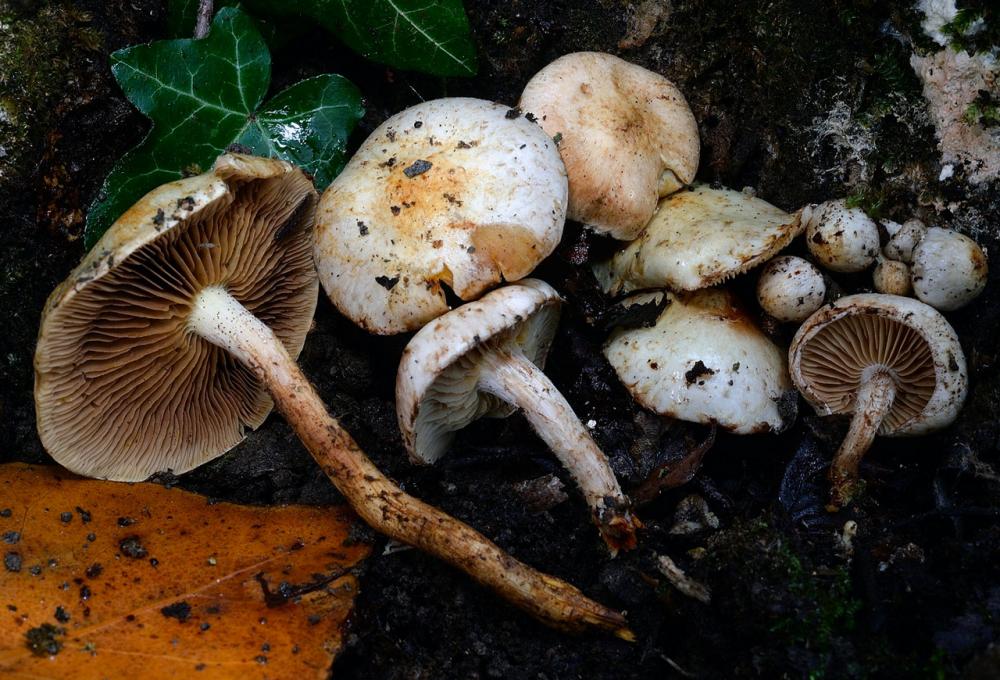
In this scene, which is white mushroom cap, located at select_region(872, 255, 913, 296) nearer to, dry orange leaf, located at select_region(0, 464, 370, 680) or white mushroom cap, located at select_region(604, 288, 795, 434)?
white mushroom cap, located at select_region(604, 288, 795, 434)

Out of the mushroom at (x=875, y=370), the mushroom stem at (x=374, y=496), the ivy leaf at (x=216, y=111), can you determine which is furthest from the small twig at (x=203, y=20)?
the mushroom at (x=875, y=370)

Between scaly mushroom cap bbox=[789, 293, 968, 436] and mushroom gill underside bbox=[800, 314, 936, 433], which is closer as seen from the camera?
scaly mushroom cap bbox=[789, 293, 968, 436]

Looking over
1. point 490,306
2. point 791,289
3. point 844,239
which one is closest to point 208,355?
point 490,306

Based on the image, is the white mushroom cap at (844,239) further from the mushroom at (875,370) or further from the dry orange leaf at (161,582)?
the dry orange leaf at (161,582)

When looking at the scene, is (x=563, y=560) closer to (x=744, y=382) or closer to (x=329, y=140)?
(x=744, y=382)

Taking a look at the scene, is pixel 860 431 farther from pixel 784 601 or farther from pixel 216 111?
pixel 216 111

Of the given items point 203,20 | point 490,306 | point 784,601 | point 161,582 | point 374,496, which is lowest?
point 161,582

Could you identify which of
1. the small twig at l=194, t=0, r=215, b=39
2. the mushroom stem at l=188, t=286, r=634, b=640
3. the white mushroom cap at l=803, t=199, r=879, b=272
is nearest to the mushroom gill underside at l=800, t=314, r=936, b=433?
the white mushroom cap at l=803, t=199, r=879, b=272

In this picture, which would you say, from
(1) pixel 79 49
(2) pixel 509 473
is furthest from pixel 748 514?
(1) pixel 79 49
